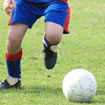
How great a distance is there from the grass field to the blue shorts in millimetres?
948

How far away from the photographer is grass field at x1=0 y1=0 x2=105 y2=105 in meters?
5.76

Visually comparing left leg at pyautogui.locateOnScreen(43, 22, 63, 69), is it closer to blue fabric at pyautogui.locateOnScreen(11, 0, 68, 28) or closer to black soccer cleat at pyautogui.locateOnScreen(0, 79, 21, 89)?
blue fabric at pyautogui.locateOnScreen(11, 0, 68, 28)

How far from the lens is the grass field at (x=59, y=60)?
18.9 feet

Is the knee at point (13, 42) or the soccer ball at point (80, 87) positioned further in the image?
the knee at point (13, 42)

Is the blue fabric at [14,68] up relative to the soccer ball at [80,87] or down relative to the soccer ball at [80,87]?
down

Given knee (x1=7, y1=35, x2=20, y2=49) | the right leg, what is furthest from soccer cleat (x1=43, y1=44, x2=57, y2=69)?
knee (x1=7, y1=35, x2=20, y2=49)

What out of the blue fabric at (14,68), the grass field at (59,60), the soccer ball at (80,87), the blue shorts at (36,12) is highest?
the blue shorts at (36,12)

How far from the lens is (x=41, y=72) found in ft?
25.0

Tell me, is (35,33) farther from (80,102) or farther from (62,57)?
(80,102)

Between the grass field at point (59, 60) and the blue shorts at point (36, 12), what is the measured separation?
37.3 inches

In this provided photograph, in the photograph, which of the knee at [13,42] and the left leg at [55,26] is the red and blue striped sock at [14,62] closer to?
the knee at [13,42]

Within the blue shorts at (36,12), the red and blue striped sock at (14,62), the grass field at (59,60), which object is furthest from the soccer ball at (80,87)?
the red and blue striped sock at (14,62)

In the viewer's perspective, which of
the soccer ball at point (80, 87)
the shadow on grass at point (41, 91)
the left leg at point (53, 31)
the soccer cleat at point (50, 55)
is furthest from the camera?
the soccer cleat at point (50, 55)

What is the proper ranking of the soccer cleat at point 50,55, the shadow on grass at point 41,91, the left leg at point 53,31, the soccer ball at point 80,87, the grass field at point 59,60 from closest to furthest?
the soccer ball at point 80,87 → the grass field at point 59,60 → the shadow on grass at point 41,91 → the left leg at point 53,31 → the soccer cleat at point 50,55
